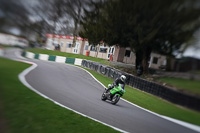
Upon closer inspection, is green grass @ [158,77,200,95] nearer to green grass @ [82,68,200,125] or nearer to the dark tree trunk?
green grass @ [82,68,200,125]

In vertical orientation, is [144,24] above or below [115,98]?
above

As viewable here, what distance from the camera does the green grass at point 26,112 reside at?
1.71 metres

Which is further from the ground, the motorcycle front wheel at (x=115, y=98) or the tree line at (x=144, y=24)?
the tree line at (x=144, y=24)

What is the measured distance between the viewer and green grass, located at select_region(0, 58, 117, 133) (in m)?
1.71

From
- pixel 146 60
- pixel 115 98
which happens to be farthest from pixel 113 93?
pixel 146 60

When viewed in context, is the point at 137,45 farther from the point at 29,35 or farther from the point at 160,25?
the point at 29,35

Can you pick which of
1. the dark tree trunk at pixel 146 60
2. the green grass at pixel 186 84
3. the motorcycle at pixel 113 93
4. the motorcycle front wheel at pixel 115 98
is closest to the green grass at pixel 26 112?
the motorcycle at pixel 113 93

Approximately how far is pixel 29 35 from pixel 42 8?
0.34m

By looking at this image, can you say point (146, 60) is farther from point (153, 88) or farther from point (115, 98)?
point (115, 98)

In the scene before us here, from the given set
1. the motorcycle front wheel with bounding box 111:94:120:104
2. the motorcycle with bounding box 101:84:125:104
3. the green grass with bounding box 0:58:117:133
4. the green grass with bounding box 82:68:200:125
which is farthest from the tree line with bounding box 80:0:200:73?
the motorcycle front wheel with bounding box 111:94:120:104

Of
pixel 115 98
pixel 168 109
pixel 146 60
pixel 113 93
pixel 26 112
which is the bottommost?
pixel 115 98

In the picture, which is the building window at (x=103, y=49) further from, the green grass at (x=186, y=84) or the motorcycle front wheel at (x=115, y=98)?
the motorcycle front wheel at (x=115, y=98)

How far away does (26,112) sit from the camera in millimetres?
3125

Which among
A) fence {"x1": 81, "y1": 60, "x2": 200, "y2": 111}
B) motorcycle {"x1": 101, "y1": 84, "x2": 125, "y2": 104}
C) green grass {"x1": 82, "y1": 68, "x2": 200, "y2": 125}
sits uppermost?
fence {"x1": 81, "y1": 60, "x2": 200, "y2": 111}
